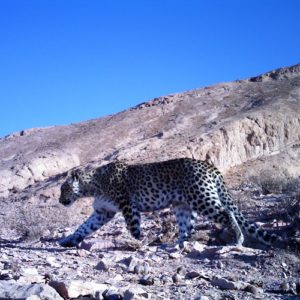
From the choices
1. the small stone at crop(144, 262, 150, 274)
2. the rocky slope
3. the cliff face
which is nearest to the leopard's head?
the rocky slope

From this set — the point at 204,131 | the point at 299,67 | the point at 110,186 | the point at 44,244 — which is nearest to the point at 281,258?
the point at 110,186

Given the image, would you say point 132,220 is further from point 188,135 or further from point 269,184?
point 188,135

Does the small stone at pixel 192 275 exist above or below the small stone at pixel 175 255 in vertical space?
above

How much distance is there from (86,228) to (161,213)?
2.97 meters

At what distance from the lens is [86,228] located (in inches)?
409

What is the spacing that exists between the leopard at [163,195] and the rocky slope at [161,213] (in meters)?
0.41

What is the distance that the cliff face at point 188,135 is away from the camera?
1939 centimetres

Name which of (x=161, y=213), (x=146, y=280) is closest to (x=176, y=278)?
(x=146, y=280)

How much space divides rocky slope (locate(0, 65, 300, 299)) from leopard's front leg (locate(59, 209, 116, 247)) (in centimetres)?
23

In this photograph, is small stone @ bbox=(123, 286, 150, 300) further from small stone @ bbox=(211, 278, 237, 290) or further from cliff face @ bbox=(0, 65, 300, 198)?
cliff face @ bbox=(0, 65, 300, 198)

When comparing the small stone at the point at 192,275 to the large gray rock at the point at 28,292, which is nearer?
the large gray rock at the point at 28,292

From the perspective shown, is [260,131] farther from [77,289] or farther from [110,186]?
[77,289]

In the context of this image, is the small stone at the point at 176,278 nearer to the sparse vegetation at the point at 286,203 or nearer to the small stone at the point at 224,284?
the small stone at the point at 224,284

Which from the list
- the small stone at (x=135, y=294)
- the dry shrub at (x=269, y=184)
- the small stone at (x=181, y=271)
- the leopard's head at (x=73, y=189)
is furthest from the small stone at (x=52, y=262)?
the dry shrub at (x=269, y=184)
